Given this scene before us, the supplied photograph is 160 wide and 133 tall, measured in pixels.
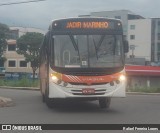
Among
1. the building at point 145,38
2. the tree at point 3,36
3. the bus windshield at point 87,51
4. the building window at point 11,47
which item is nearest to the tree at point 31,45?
the tree at point 3,36

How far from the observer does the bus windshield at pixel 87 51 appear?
15727 millimetres

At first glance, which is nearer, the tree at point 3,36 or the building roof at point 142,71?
the building roof at point 142,71

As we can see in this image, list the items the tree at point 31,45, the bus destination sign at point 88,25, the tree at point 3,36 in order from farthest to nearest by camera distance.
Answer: the tree at point 3,36, the tree at point 31,45, the bus destination sign at point 88,25

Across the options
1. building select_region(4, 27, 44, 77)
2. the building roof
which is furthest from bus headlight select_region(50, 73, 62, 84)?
building select_region(4, 27, 44, 77)

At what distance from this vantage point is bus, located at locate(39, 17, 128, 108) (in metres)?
15.6

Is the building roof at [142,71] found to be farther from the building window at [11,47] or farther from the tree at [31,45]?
the building window at [11,47]

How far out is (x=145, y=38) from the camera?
108250 mm

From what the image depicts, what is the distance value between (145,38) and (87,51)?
308 feet

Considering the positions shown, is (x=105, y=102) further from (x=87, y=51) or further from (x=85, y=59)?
(x=87, y=51)

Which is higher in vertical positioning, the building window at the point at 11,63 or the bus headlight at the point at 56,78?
the bus headlight at the point at 56,78

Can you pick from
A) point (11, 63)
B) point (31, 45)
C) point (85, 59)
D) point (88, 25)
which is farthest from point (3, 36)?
point (85, 59)

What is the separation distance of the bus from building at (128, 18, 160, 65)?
90.9 meters

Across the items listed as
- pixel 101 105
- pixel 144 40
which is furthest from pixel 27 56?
pixel 101 105

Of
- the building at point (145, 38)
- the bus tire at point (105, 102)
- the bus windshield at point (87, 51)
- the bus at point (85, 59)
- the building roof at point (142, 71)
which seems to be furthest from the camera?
the building at point (145, 38)
